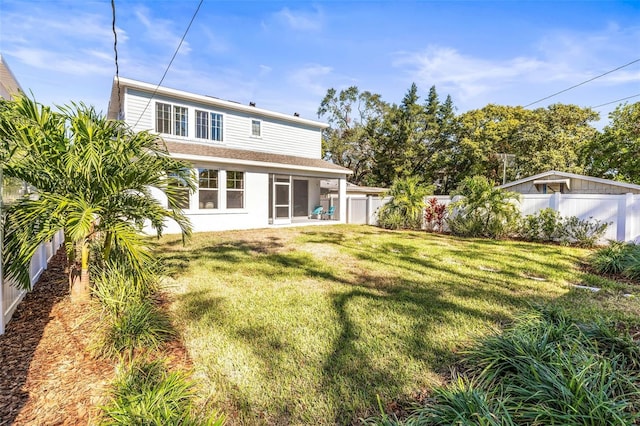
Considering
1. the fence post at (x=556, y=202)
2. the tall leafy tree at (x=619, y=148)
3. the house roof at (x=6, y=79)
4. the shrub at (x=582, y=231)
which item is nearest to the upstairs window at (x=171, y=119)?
the house roof at (x=6, y=79)

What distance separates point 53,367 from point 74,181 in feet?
6.58

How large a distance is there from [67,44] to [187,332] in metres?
8.03

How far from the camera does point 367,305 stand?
172 inches

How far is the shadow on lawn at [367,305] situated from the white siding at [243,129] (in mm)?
6845

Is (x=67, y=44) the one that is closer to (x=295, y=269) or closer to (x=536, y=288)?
(x=295, y=269)

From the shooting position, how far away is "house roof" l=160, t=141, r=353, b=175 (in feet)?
38.6

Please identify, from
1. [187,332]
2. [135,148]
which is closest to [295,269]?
[187,332]

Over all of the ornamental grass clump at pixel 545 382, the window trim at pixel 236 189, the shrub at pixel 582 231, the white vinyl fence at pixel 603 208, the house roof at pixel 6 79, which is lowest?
the ornamental grass clump at pixel 545 382

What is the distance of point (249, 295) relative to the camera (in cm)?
480

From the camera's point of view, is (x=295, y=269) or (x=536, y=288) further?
(x=295, y=269)

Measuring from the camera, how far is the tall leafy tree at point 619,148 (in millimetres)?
20922

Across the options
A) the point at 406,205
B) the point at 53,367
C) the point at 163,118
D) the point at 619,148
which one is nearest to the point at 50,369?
the point at 53,367

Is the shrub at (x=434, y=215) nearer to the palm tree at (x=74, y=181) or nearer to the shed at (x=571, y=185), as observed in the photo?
the shed at (x=571, y=185)

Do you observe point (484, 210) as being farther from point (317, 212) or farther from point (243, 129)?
point (243, 129)
